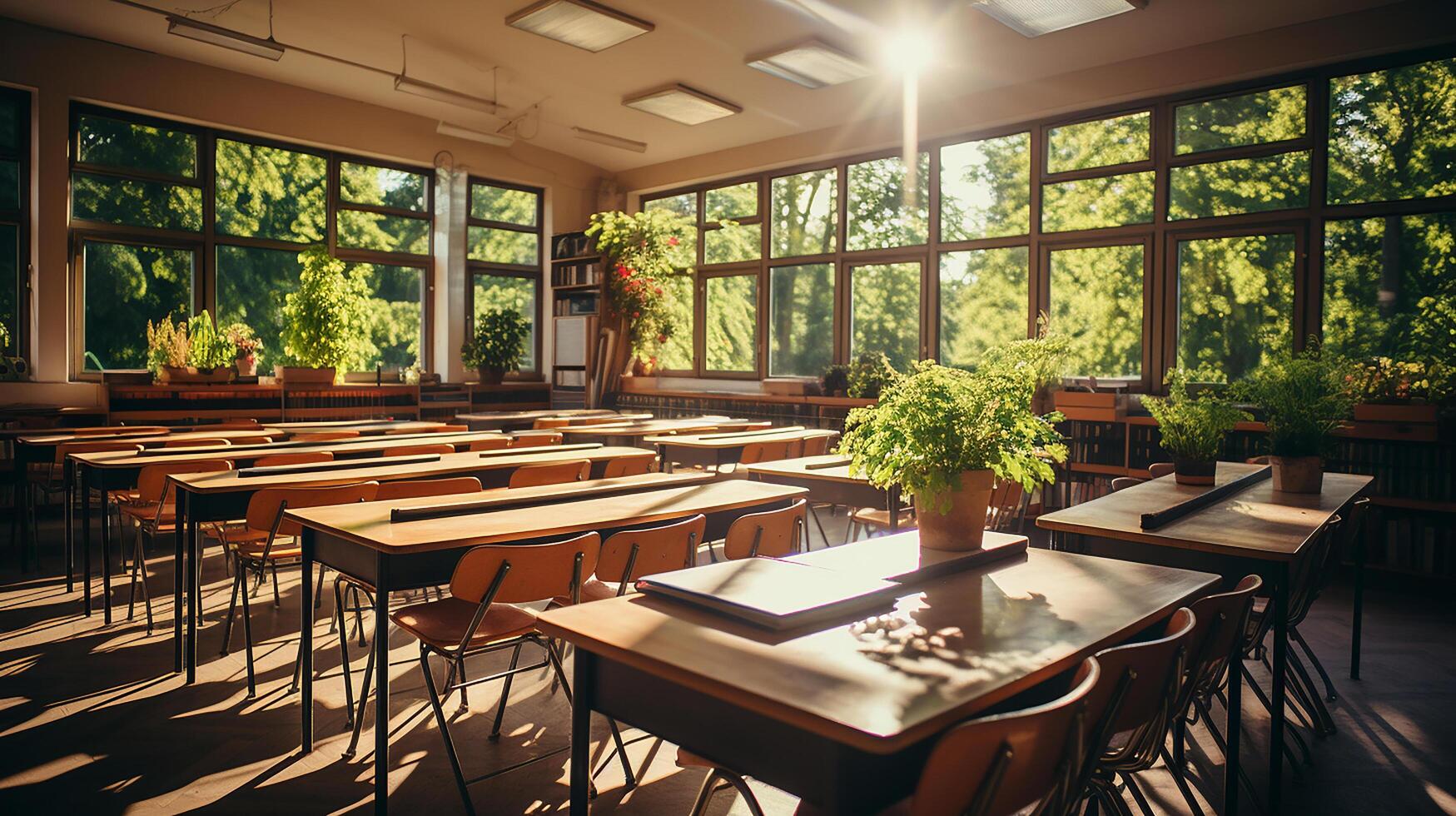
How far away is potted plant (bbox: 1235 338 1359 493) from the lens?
3.61 meters

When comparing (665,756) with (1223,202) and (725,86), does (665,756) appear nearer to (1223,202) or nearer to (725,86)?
(1223,202)

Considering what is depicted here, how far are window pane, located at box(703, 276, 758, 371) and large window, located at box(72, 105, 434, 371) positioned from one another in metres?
3.39

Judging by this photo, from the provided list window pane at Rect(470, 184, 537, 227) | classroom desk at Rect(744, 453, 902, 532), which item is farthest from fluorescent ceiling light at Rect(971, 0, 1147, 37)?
window pane at Rect(470, 184, 537, 227)

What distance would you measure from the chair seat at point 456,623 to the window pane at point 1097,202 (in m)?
6.29

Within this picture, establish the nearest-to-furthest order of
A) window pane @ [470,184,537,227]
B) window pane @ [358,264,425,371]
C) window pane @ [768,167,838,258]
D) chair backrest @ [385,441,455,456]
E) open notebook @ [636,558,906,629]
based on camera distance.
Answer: open notebook @ [636,558,906,629]
chair backrest @ [385,441,455,456]
window pane @ [768,167,838,258]
window pane @ [358,264,425,371]
window pane @ [470,184,537,227]

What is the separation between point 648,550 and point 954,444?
3.48 ft

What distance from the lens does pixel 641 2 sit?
662 centimetres

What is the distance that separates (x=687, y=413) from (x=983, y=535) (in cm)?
791

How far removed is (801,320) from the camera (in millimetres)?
9789

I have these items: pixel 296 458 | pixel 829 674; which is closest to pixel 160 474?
pixel 296 458

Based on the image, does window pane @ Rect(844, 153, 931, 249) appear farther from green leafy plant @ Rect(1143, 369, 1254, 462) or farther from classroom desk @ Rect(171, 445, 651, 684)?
green leafy plant @ Rect(1143, 369, 1254, 462)

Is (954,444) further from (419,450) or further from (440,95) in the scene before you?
(440,95)

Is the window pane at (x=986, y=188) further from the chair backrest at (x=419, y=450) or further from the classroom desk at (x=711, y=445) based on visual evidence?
the chair backrest at (x=419, y=450)

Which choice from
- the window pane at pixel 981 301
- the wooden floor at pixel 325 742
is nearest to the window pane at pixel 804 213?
the window pane at pixel 981 301
